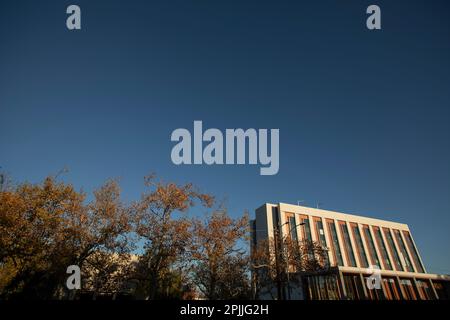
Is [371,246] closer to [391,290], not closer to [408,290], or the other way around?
[408,290]

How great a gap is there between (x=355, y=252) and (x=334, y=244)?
18.4ft

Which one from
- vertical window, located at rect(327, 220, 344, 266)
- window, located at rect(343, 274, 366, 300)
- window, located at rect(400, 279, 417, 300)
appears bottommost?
window, located at rect(343, 274, 366, 300)

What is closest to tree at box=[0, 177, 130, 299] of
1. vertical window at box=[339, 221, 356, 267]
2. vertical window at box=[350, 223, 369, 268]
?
vertical window at box=[339, 221, 356, 267]

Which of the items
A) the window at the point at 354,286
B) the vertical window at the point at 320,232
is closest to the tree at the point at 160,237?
the window at the point at 354,286

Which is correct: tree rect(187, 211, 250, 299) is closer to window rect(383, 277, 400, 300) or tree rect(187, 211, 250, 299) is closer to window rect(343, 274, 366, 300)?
window rect(343, 274, 366, 300)

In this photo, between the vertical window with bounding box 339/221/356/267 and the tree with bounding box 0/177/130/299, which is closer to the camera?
the tree with bounding box 0/177/130/299

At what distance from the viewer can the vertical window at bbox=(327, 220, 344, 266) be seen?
5572 centimetres

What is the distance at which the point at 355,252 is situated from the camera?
192ft

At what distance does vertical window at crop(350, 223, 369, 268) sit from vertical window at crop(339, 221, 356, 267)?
2054 mm

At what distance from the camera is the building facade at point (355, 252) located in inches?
1359

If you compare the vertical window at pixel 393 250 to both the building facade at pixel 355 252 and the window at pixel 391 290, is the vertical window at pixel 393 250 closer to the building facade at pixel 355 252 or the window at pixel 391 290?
the building facade at pixel 355 252
